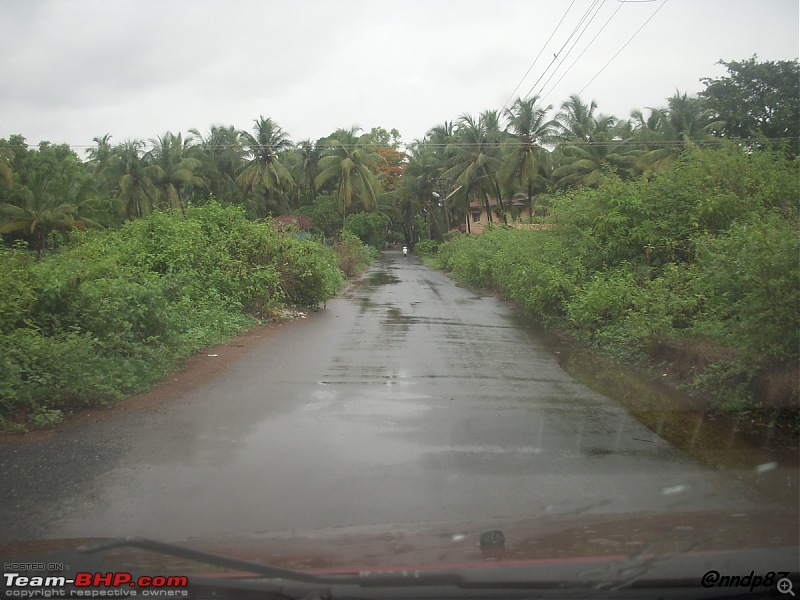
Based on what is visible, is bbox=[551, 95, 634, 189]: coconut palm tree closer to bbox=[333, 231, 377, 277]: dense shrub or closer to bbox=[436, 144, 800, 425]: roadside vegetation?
bbox=[333, 231, 377, 277]: dense shrub

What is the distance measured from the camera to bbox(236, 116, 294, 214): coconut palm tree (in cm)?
4931

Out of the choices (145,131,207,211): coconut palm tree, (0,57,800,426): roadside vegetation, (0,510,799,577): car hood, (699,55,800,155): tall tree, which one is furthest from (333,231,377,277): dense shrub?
Result: (0,510,799,577): car hood

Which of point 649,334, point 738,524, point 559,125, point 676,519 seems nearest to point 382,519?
point 676,519

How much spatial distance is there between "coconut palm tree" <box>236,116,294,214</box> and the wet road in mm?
42274

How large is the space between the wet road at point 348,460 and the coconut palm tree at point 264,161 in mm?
42274

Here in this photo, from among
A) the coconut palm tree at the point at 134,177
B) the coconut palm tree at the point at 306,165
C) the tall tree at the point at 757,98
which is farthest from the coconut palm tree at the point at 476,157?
the coconut palm tree at the point at 134,177

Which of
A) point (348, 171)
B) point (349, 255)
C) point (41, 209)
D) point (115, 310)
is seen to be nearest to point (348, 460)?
point (115, 310)

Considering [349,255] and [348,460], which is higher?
[349,255]

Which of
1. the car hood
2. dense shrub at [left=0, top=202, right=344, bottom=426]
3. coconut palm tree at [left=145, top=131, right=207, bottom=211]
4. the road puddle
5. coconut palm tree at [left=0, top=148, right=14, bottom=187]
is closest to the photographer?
the car hood

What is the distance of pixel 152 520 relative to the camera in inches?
174

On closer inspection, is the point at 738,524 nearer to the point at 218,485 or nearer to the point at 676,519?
the point at 676,519

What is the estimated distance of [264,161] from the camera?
50.5 m

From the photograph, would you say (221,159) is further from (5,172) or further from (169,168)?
(5,172)

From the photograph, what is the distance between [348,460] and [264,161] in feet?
156
